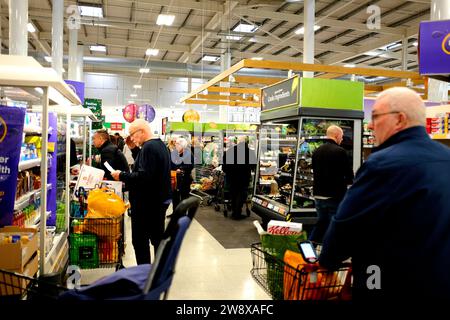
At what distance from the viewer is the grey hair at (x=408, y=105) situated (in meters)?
1.75

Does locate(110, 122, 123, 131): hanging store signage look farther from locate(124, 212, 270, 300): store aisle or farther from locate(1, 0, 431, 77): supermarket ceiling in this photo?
locate(124, 212, 270, 300): store aisle

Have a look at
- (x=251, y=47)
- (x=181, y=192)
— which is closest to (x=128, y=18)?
(x=251, y=47)

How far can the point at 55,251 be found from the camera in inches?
162

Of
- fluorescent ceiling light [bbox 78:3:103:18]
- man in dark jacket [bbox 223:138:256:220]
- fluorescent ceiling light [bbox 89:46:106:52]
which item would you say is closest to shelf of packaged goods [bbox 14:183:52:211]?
man in dark jacket [bbox 223:138:256:220]

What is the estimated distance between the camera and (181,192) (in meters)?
9.40

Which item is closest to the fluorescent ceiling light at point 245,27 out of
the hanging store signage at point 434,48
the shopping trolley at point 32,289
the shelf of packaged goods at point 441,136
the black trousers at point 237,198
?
the black trousers at point 237,198

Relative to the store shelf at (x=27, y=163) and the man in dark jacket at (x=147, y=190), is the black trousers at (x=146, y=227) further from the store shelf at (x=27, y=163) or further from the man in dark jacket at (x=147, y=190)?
the store shelf at (x=27, y=163)

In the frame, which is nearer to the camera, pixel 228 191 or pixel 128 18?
pixel 228 191

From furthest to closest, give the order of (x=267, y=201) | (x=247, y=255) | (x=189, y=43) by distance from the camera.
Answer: (x=189, y=43)
(x=267, y=201)
(x=247, y=255)

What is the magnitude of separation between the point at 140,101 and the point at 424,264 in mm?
27020

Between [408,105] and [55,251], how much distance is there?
366cm

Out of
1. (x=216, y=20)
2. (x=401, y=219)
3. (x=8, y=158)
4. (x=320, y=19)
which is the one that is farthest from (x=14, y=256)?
(x=216, y=20)

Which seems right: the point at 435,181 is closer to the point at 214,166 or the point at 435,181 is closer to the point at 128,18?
the point at 214,166

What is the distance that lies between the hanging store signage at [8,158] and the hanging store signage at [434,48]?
365 centimetres
